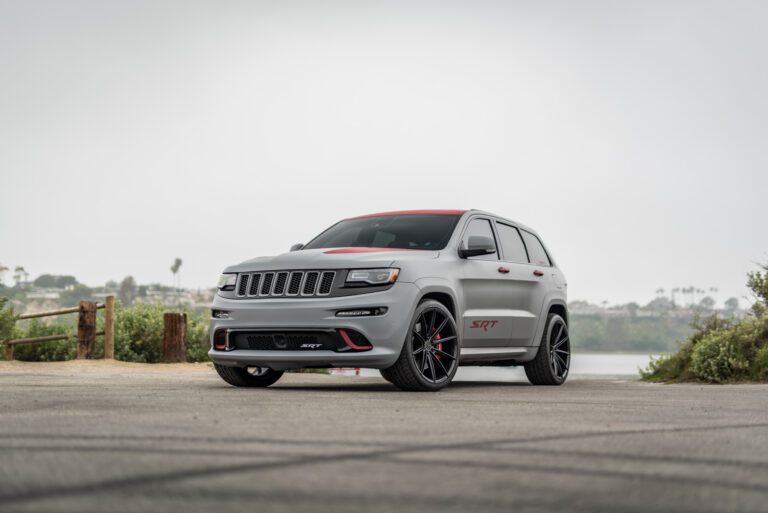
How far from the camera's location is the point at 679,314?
14975cm

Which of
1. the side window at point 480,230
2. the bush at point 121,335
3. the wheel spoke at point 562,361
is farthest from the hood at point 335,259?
the bush at point 121,335

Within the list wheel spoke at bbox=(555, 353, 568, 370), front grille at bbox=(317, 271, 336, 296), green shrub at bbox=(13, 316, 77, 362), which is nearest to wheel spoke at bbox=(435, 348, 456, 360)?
front grille at bbox=(317, 271, 336, 296)

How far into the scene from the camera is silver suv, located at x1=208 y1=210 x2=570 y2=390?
8.47 m

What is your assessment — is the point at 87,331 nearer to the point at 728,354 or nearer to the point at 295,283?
the point at 295,283

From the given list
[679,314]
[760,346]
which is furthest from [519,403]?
[679,314]

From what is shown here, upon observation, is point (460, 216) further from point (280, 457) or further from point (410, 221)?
point (280, 457)

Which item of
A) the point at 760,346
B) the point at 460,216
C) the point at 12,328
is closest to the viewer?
the point at 460,216

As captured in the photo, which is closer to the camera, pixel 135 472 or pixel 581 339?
pixel 135 472

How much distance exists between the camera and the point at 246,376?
32.0ft

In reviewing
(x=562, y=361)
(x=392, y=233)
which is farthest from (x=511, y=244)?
(x=562, y=361)

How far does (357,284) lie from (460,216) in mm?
1975

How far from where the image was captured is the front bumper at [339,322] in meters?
8.38

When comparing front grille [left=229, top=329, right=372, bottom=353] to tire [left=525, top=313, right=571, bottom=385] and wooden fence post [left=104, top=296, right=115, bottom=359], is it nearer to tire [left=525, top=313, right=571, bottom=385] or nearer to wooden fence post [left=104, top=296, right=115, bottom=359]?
tire [left=525, top=313, right=571, bottom=385]

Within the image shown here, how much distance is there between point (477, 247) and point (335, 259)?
155 cm
